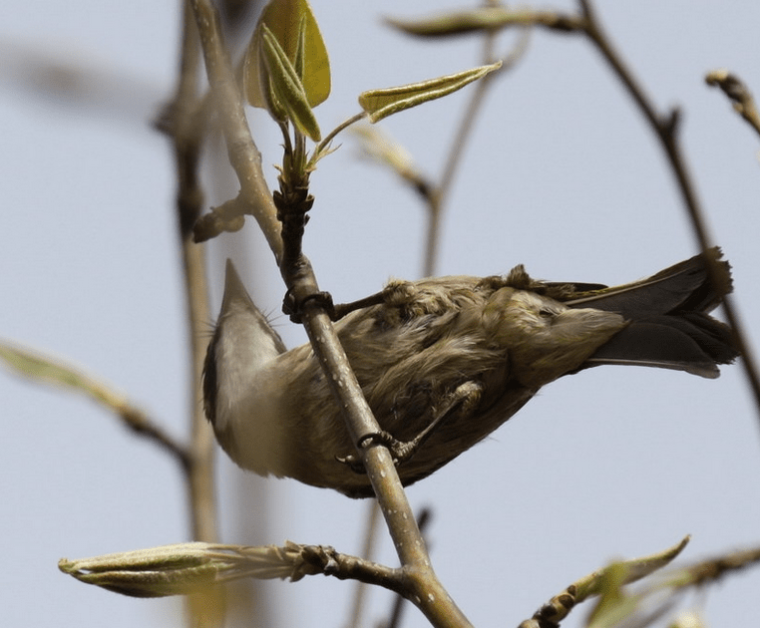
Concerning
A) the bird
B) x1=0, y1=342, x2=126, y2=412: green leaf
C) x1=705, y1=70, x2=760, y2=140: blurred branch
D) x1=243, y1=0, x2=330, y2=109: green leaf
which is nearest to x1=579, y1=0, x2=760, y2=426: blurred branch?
x1=705, y1=70, x2=760, y2=140: blurred branch

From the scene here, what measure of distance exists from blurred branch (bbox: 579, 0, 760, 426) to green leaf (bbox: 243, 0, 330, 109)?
1.61 feet

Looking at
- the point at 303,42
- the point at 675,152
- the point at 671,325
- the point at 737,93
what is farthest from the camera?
the point at 671,325

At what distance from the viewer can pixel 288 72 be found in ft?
5.83

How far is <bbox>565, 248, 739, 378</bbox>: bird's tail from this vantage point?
2996mm

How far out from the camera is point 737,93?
171 cm

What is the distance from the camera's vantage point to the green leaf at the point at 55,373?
Answer: 1979mm

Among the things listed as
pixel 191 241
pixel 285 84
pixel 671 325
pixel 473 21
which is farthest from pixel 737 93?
pixel 671 325

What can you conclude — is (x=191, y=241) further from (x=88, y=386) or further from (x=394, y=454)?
(x=394, y=454)

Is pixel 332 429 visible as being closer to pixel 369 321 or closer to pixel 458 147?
pixel 369 321

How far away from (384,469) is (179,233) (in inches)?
29.0

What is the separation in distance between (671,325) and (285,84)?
1745 millimetres

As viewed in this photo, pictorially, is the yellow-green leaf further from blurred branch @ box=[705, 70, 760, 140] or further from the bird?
the bird

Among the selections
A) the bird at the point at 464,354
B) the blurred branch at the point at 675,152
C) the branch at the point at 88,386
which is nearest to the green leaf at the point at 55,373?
the branch at the point at 88,386

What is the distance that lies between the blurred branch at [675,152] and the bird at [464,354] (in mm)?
1356
